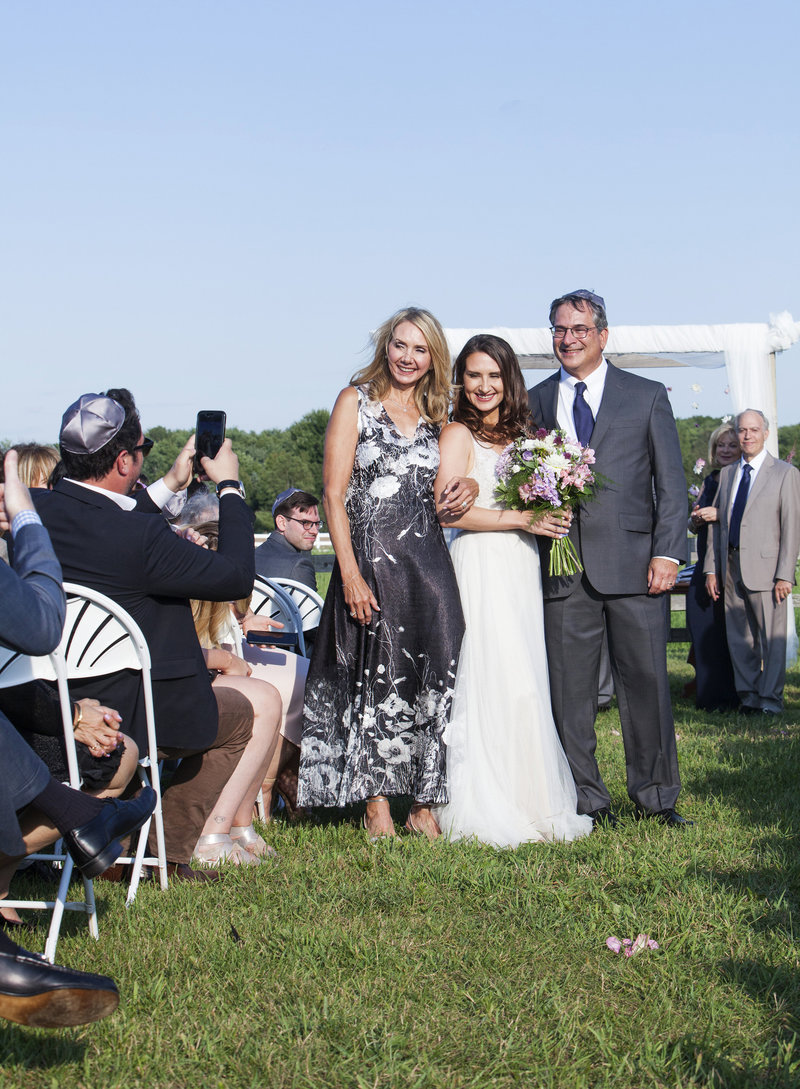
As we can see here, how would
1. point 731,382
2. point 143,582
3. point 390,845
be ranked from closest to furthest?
point 143,582, point 390,845, point 731,382

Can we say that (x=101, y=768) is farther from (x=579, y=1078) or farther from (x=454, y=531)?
(x=454, y=531)

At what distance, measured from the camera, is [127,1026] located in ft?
9.64

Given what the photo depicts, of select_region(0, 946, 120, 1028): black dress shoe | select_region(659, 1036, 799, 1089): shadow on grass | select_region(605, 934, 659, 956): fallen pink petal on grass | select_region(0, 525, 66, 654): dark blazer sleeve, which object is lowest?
select_region(659, 1036, 799, 1089): shadow on grass

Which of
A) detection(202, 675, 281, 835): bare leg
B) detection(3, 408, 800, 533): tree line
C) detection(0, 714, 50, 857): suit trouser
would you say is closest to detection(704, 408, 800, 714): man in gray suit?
detection(202, 675, 281, 835): bare leg

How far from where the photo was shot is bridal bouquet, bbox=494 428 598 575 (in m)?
4.93

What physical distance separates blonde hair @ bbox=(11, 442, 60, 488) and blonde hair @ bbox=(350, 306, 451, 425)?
1.48 m

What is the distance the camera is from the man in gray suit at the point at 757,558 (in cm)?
902

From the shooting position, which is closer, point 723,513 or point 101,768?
point 101,768

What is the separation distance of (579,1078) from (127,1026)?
118 cm

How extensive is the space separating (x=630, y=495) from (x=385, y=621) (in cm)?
131

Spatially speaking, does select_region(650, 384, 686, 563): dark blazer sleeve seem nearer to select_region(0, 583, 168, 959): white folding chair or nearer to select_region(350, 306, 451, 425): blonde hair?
select_region(350, 306, 451, 425): blonde hair

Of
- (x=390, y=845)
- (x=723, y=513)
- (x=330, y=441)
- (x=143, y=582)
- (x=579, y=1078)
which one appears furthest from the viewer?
(x=723, y=513)

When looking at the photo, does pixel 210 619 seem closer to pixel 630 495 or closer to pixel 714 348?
pixel 630 495

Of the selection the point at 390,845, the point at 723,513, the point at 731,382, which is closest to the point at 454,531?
the point at 390,845
